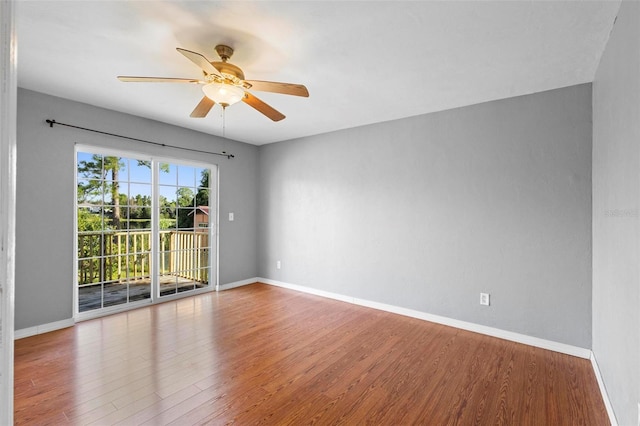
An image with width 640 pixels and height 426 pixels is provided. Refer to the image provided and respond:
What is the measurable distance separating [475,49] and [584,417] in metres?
2.67

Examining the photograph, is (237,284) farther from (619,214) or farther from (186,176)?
(619,214)

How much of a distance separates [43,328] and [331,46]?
13.2 feet

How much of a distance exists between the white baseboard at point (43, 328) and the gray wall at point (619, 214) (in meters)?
4.80

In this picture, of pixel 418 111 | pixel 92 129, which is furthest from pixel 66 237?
pixel 418 111

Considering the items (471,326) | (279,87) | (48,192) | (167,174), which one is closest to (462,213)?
(471,326)

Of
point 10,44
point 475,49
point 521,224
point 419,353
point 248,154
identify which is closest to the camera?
point 10,44

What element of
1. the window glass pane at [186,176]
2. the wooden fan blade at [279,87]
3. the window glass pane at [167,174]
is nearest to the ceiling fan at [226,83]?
the wooden fan blade at [279,87]

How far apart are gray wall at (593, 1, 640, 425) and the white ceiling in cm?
32

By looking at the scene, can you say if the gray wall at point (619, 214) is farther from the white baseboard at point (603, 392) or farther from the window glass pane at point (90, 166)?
the window glass pane at point (90, 166)

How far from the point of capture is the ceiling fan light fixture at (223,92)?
2.29 meters

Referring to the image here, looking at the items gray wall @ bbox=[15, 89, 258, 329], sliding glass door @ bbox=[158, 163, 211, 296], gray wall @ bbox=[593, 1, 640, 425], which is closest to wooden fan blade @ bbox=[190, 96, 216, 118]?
gray wall @ bbox=[15, 89, 258, 329]

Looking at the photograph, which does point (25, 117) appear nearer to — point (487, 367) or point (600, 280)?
point (487, 367)

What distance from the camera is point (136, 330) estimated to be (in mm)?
3352

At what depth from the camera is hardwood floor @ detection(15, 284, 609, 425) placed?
2029mm
